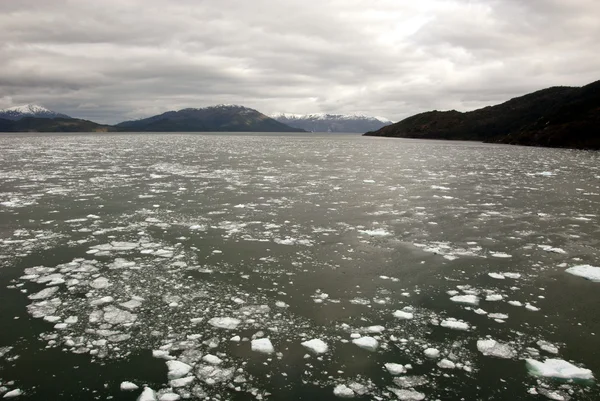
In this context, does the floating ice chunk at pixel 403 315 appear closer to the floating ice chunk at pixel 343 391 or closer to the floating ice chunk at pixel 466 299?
the floating ice chunk at pixel 466 299

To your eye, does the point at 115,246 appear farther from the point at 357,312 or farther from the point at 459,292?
the point at 459,292

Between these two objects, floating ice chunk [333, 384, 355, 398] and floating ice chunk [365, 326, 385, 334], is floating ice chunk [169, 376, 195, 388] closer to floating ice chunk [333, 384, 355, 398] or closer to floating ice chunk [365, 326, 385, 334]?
floating ice chunk [333, 384, 355, 398]

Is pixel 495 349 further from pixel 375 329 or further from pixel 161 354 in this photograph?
pixel 161 354

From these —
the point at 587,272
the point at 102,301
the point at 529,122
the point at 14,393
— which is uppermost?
the point at 529,122

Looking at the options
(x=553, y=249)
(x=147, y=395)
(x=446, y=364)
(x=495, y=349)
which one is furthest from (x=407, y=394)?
(x=553, y=249)

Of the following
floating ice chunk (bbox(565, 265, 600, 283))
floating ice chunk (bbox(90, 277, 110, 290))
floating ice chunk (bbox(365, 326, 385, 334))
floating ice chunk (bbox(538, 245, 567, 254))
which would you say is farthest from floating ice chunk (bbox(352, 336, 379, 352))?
floating ice chunk (bbox(538, 245, 567, 254))

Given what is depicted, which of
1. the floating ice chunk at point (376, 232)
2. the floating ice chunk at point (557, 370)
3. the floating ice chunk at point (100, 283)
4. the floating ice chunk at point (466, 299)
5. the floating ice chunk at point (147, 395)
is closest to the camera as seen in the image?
the floating ice chunk at point (147, 395)

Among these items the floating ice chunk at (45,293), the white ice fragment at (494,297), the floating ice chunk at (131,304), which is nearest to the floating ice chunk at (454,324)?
the white ice fragment at (494,297)
